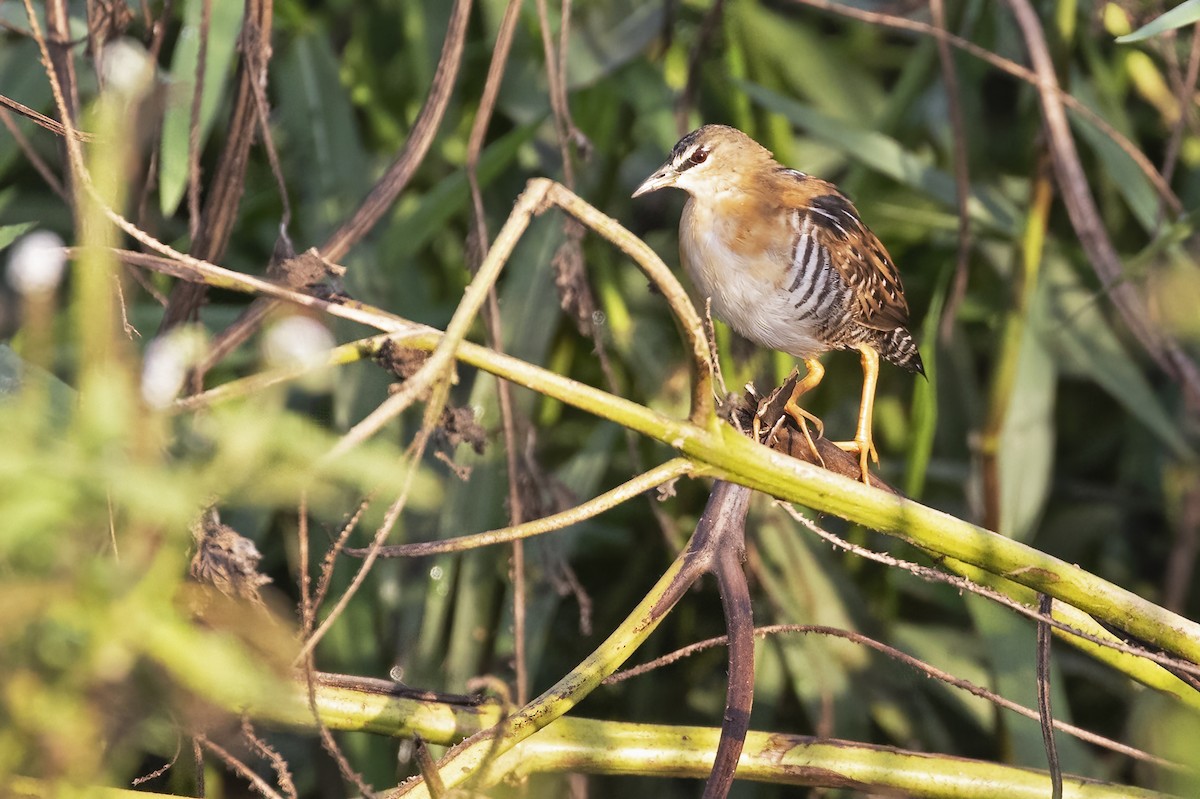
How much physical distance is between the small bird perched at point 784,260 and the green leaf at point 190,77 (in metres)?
0.94

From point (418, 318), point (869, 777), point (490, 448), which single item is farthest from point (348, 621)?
point (869, 777)

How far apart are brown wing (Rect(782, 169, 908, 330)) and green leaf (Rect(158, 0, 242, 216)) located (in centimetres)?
122

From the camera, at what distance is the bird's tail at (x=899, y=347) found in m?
2.65

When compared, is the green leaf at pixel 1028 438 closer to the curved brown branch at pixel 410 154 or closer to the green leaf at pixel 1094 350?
the green leaf at pixel 1094 350

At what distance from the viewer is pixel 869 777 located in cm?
182

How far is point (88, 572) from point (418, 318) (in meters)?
2.33

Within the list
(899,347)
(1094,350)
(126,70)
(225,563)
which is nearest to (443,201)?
(126,70)

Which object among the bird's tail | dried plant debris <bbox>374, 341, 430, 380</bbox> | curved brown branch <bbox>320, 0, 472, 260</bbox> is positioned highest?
the bird's tail

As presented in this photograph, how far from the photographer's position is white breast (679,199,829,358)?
96.2 inches

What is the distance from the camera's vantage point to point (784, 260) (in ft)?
8.10

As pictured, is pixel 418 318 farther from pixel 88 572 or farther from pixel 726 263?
pixel 88 572

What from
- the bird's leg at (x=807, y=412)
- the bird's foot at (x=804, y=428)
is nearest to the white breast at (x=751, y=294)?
the bird's leg at (x=807, y=412)

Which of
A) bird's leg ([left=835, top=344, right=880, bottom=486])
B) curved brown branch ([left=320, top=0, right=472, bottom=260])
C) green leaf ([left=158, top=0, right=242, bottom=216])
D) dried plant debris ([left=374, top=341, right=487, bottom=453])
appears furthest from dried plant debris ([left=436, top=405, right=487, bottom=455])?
green leaf ([left=158, top=0, right=242, bottom=216])

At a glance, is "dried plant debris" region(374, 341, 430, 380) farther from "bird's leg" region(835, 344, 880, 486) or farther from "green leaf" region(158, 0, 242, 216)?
"green leaf" region(158, 0, 242, 216)
